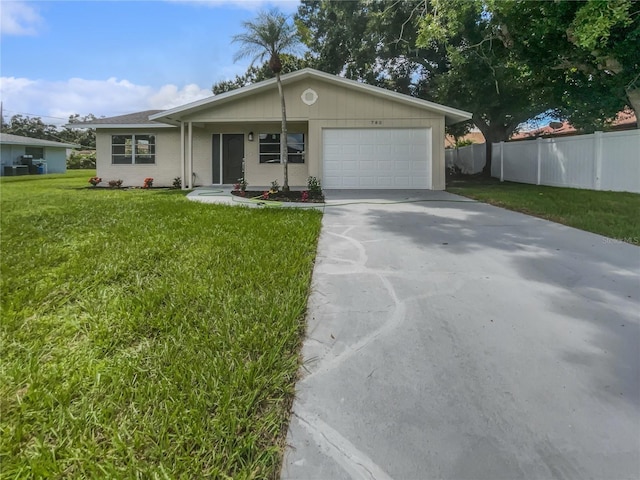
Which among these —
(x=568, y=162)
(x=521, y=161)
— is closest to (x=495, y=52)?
(x=521, y=161)

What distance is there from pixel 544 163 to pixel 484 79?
4.10 meters

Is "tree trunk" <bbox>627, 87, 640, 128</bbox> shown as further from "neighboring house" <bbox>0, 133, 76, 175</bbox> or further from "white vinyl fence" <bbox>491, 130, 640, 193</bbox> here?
"neighboring house" <bbox>0, 133, 76, 175</bbox>

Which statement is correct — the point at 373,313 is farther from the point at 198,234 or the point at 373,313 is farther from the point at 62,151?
the point at 62,151

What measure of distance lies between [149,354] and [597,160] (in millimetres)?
13380

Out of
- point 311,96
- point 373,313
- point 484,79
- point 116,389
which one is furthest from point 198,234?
point 484,79

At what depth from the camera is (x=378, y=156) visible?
1357 cm

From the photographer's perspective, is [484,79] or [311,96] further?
[484,79]

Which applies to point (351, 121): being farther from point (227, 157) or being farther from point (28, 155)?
point (28, 155)

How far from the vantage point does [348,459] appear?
185cm

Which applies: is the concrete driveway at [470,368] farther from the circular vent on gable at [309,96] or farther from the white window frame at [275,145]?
the white window frame at [275,145]

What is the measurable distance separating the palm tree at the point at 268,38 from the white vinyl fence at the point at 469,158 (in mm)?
13645

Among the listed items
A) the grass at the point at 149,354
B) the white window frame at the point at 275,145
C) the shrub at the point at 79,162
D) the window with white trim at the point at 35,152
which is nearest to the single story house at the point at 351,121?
the white window frame at the point at 275,145


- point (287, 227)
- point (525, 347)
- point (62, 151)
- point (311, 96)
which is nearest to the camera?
point (525, 347)

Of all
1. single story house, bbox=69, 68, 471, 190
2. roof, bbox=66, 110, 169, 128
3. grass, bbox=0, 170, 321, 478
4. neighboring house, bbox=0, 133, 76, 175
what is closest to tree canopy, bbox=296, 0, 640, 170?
single story house, bbox=69, 68, 471, 190
